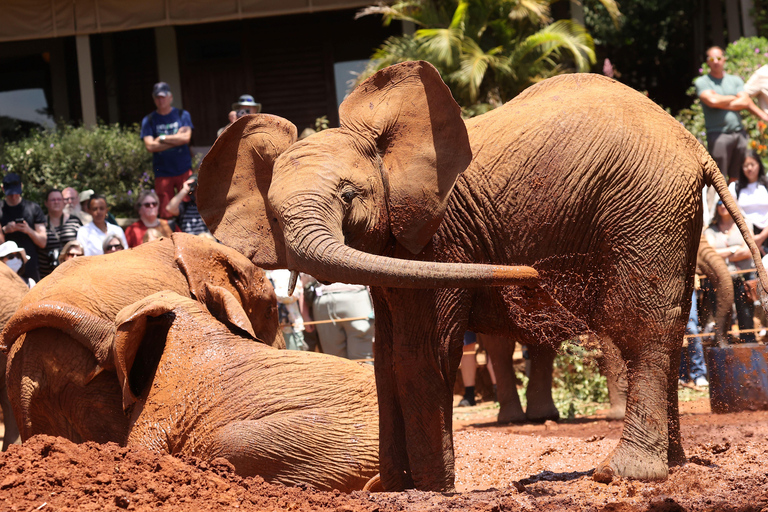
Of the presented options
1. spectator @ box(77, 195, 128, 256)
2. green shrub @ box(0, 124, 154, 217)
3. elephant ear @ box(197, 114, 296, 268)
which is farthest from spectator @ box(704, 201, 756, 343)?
green shrub @ box(0, 124, 154, 217)

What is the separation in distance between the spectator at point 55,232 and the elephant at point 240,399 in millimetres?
5544

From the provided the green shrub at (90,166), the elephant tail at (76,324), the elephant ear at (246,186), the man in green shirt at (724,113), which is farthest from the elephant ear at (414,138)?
the green shrub at (90,166)

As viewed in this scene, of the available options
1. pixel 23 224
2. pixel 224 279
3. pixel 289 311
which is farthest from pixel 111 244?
pixel 224 279

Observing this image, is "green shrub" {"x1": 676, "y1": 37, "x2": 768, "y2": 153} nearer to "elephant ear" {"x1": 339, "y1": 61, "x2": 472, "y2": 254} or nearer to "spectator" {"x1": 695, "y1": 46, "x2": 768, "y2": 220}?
"spectator" {"x1": 695, "y1": 46, "x2": 768, "y2": 220}

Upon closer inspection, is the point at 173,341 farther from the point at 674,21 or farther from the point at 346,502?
the point at 674,21

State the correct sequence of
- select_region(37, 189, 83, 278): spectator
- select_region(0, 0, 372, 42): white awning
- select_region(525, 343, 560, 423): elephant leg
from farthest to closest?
1. select_region(0, 0, 372, 42): white awning
2. select_region(37, 189, 83, 278): spectator
3. select_region(525, 343, 560, 423): elephant leg

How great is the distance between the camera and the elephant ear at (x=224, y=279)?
6.38 meters

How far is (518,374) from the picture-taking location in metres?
11.7

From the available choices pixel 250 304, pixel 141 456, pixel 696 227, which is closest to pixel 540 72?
pixel 250 304

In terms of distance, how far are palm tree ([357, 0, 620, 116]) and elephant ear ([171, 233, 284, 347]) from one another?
9351 millimetres

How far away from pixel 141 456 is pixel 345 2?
552 inches

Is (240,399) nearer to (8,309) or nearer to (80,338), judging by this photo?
(80,338)

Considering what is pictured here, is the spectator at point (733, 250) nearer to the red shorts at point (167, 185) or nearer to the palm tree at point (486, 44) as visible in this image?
the palm tree at point (486, 44)

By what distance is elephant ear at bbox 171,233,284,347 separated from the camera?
638cm
